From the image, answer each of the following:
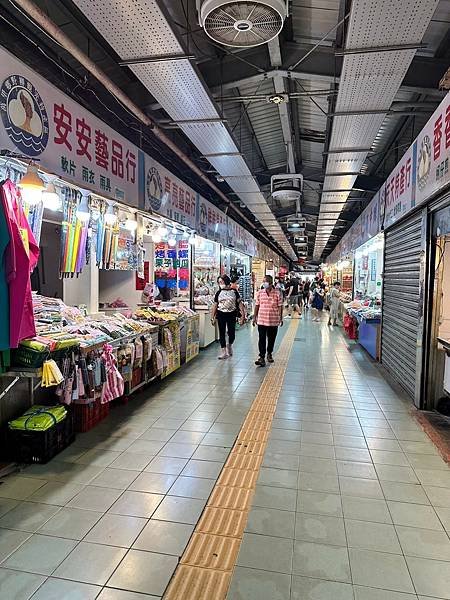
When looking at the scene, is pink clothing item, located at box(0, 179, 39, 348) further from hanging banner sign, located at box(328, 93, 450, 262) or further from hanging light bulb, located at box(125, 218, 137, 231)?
hanging banner sign, located at box(328, 93, 450, 262)

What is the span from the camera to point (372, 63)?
3.75 metres

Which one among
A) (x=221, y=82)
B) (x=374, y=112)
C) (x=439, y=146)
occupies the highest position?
(x=221, y=82)

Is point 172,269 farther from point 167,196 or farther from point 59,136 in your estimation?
point 59,136

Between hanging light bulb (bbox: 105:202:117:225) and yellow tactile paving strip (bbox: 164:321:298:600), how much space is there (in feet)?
10.2

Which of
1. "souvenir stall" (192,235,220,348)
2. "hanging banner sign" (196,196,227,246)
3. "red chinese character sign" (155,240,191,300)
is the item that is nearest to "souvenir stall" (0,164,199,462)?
"red chinese character sign" (155,240,191,300)

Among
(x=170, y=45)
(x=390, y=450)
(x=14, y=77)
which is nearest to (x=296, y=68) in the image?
(x=170, y=45)

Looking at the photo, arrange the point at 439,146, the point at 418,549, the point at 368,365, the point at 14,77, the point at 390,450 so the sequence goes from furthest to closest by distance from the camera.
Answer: the point at 368,365, the point at 439,146, the point at 390,450, the point at 14,77, the point at 418,549

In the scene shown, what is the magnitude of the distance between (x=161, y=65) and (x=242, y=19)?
39.9 inches

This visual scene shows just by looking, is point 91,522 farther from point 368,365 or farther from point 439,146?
point 368,365

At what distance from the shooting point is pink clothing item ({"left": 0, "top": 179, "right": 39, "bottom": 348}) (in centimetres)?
309

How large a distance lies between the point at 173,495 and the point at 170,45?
149 inches

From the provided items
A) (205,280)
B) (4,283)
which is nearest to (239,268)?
(205,280)

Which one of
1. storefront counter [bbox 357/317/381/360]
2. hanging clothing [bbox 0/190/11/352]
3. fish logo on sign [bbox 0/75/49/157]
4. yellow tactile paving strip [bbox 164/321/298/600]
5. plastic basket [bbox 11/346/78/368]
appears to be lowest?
yellow tactile paving strip [bbox 164/321/298/600]

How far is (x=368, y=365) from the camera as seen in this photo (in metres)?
7.90
